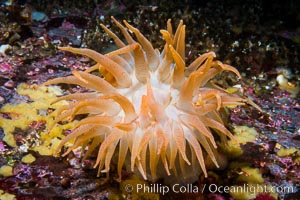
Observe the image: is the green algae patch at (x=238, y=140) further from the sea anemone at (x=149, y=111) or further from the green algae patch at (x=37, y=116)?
the green algae patch at (x=37, y=116)

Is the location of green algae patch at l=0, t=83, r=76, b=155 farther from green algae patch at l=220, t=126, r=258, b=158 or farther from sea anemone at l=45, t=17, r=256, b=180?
green algae patch at l=220, t=126, r=258, b=158

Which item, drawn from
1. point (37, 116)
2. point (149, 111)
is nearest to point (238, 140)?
point (149, 111)

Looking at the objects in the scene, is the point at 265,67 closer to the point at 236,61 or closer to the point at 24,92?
the point at 236,61

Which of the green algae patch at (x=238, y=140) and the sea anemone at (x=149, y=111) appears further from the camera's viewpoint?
the green algae patch at (x=238, y=140)

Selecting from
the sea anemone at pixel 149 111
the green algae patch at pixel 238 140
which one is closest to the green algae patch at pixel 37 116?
the sea anemone at pixel 149 111

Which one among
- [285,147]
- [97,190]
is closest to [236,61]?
[285,147]

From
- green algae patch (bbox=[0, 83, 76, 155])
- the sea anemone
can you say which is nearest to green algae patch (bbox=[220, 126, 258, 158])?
the sea anemone
